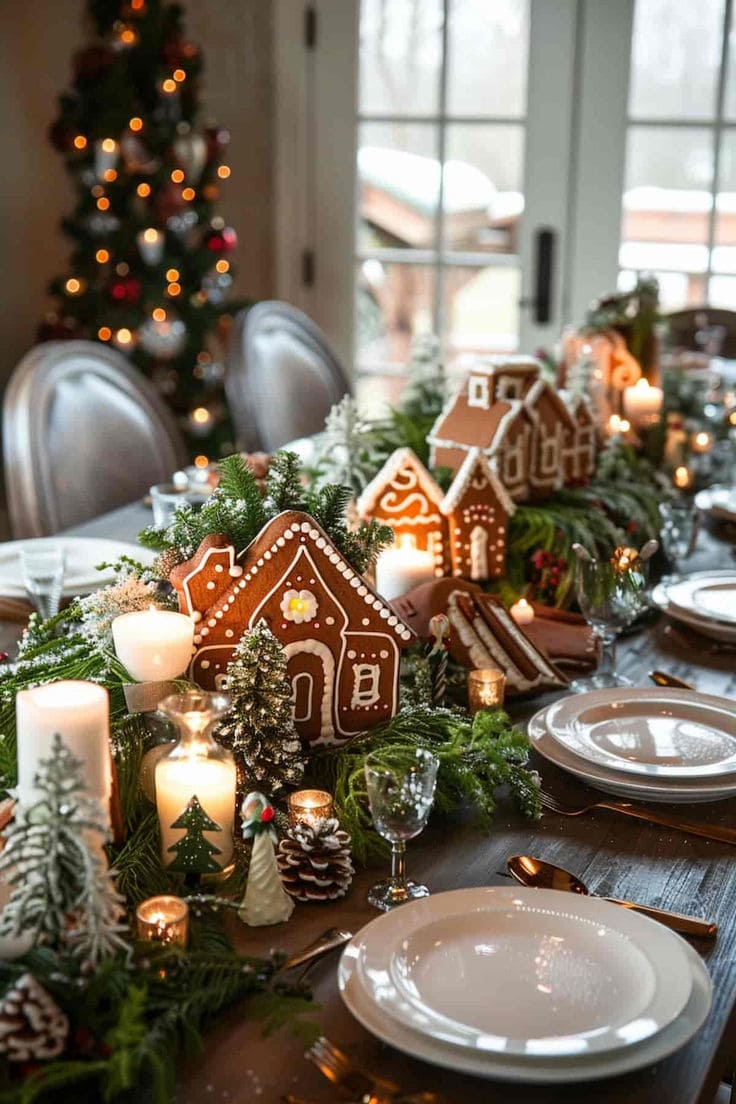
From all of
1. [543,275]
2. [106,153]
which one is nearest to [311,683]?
[106,153]

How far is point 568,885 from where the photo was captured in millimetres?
948

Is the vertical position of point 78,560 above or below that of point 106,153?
below

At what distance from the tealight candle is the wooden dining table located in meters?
0.12

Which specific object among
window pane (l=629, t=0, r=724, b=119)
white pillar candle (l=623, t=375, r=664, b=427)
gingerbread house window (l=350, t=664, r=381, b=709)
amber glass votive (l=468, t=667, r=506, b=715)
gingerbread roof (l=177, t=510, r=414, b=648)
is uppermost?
window pane (l=629, t=0, r=724, b=119)

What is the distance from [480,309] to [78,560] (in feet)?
8.13

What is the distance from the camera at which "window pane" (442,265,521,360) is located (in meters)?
3.89

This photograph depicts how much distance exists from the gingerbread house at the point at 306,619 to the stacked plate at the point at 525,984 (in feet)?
0.86

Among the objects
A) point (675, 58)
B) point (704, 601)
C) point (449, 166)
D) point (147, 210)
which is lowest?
point (704, 601)

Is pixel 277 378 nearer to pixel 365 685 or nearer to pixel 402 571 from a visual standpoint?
pixel 402 571

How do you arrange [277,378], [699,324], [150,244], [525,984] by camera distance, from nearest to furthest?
[525,984]
[277,378]
[699,324]
[150,244]

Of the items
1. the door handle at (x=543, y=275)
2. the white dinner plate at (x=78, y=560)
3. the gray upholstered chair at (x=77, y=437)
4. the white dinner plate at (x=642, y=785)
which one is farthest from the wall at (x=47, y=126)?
the white dinner plate at (x=642, y=785)

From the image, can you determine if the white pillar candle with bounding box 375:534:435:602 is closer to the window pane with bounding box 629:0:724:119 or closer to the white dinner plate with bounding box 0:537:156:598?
the white dinner plate with bounding box 0:537:156:598

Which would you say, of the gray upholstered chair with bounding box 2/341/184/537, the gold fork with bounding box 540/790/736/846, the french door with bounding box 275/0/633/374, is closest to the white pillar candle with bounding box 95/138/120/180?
the french door with bounding box 275/0/633/374

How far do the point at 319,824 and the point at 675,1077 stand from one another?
31 cm
